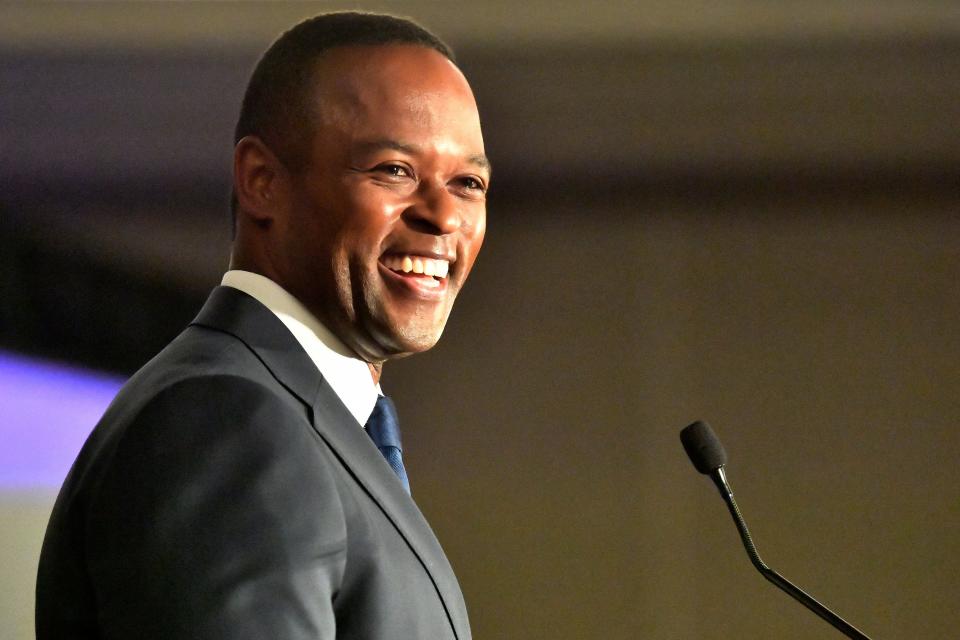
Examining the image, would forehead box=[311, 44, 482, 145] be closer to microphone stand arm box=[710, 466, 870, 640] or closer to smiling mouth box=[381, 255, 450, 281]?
smiling mouth box=[381, 255, 450, 281]

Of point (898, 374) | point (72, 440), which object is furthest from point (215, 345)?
point (898, 374)

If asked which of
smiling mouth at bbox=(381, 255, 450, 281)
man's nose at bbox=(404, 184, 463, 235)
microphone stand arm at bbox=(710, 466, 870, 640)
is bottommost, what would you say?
microphone stand arm at bbox=(710, 466, 870, 640)

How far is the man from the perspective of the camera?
66 centimetres

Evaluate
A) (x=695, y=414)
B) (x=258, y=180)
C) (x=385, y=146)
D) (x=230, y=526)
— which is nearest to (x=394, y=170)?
(x=385, y=146)

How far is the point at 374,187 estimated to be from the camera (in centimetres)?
94

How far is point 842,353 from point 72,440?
1544 mm

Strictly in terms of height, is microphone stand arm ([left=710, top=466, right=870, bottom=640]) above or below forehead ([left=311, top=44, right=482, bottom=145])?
below

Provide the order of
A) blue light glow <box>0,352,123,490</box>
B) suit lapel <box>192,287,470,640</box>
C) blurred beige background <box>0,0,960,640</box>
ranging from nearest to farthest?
1. suit lapel <box>192,287,470,640</box>
2. blue light glow <box>0,352,123,490</box>
3. blurred beige background <box>0,0,960,640</box>

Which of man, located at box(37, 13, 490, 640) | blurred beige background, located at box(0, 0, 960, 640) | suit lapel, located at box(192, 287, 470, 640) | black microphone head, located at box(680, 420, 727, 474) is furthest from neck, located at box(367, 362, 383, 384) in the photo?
blurred beige background, located at box(0, 0, 960, 640)

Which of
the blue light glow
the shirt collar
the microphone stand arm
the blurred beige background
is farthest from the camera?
the blurred beige background

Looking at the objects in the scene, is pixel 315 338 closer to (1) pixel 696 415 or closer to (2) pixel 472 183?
(2) pixel 472 183

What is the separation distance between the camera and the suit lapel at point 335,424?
2.69 ft

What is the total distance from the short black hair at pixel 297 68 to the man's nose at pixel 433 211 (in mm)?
106

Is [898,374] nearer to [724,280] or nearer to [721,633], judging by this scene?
[724,280]
